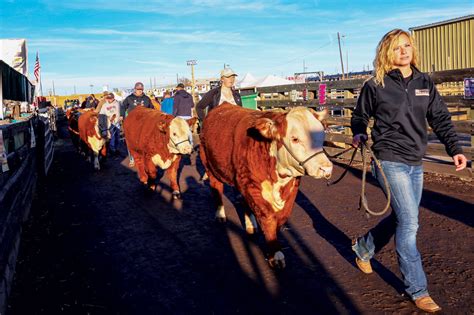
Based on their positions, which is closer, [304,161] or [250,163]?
[304,161]

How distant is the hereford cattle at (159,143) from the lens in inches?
298

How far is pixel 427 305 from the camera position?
3314mm

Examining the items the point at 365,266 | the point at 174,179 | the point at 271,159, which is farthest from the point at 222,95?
the point at 365,266

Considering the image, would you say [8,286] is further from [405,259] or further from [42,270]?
[405,259]

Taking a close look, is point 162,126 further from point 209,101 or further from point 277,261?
point 277,261

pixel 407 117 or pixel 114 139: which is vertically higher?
pixel 407 117

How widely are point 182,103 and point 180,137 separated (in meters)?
4.62

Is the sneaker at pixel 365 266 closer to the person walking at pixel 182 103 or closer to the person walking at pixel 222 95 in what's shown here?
the person walking at pixel 222 95

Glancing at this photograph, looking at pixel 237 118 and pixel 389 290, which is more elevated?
pixel 237 118

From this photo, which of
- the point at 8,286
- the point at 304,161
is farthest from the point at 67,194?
the point at 304,161

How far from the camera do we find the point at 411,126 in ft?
10.9

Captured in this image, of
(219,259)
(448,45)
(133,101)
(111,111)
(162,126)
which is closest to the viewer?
(219,259)

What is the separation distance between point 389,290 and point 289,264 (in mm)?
1054

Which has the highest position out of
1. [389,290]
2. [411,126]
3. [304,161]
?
[411,126]
